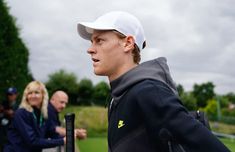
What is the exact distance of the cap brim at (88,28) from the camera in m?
2.65

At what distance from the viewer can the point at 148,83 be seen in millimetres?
2363

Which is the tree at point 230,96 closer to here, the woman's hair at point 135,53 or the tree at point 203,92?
the tree at point 203,92

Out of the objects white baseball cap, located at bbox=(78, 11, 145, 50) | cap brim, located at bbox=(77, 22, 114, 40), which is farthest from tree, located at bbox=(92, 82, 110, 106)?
white baseball cap, located at bbox=(78, 11, 145, 50)

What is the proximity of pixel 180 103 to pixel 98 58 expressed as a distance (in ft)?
1.89

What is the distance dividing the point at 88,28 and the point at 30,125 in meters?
3.43

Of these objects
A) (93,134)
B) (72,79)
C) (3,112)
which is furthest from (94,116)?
(72,79)

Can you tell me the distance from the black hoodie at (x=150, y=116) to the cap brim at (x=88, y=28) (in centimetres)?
28

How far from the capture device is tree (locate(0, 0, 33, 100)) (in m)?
14.7

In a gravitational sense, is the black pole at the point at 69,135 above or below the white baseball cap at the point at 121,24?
below

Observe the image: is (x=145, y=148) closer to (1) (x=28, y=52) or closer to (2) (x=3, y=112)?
(2) (x=3, y=112)

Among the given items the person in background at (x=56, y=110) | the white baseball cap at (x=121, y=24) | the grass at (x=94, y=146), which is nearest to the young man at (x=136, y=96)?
the white baseball cap at (x=121, y=24)

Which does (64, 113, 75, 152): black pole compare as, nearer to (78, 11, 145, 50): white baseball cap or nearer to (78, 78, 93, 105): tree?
(78, 11, 145, 50): white baseball cap

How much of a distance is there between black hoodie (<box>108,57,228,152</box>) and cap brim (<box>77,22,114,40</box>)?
11.0 inches

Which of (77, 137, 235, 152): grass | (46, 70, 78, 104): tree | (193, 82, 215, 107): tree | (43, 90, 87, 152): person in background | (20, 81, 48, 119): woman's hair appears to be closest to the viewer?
(43, 90, 87, 152): person in background
